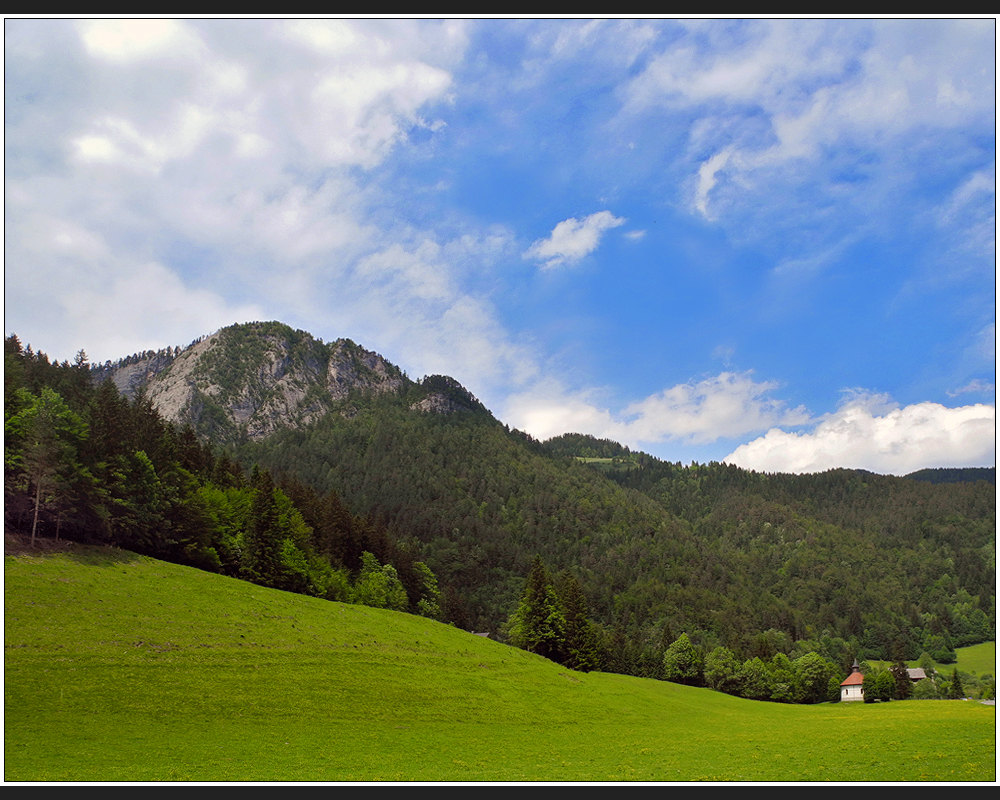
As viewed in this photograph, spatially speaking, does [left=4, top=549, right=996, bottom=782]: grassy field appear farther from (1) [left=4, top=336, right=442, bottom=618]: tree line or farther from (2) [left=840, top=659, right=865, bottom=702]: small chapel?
(2) [left=840, top=659, right=865, bottom=702]: small chapel

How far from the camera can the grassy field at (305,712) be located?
2602 centimetres

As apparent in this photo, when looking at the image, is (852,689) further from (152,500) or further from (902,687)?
(152,500)

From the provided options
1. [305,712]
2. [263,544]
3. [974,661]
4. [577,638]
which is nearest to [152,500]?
[263,544]

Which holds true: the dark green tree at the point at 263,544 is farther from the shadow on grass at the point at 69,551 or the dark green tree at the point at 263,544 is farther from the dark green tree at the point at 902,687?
the dark green tree at the point at 902,687

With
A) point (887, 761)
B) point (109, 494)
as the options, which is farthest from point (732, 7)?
point (109, 494)

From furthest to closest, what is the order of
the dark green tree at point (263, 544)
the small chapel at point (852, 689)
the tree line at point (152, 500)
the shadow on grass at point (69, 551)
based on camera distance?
1. the small chapel at point (852, 689)
2. the dark green tree at point (263, 544)
3. the tree line at point (152, 500)
4. the shadow on grass at point (69, 551)

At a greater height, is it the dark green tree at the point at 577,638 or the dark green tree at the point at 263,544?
the dark green tree at the point at 263,544

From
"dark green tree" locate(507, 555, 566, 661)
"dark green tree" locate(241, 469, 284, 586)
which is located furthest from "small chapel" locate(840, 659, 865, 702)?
"dark green tree" locate(241, 469, 284, 586)

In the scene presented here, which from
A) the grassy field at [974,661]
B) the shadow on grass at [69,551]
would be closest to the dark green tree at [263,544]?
the shadow on grass at [69,551]

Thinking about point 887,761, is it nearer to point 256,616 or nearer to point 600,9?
point 600,9

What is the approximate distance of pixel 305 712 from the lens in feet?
113

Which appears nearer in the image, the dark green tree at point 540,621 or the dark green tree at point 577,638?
the dark green tree at point 577,638

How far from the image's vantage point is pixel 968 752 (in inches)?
1102

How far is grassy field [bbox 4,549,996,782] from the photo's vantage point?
26.0 metres
